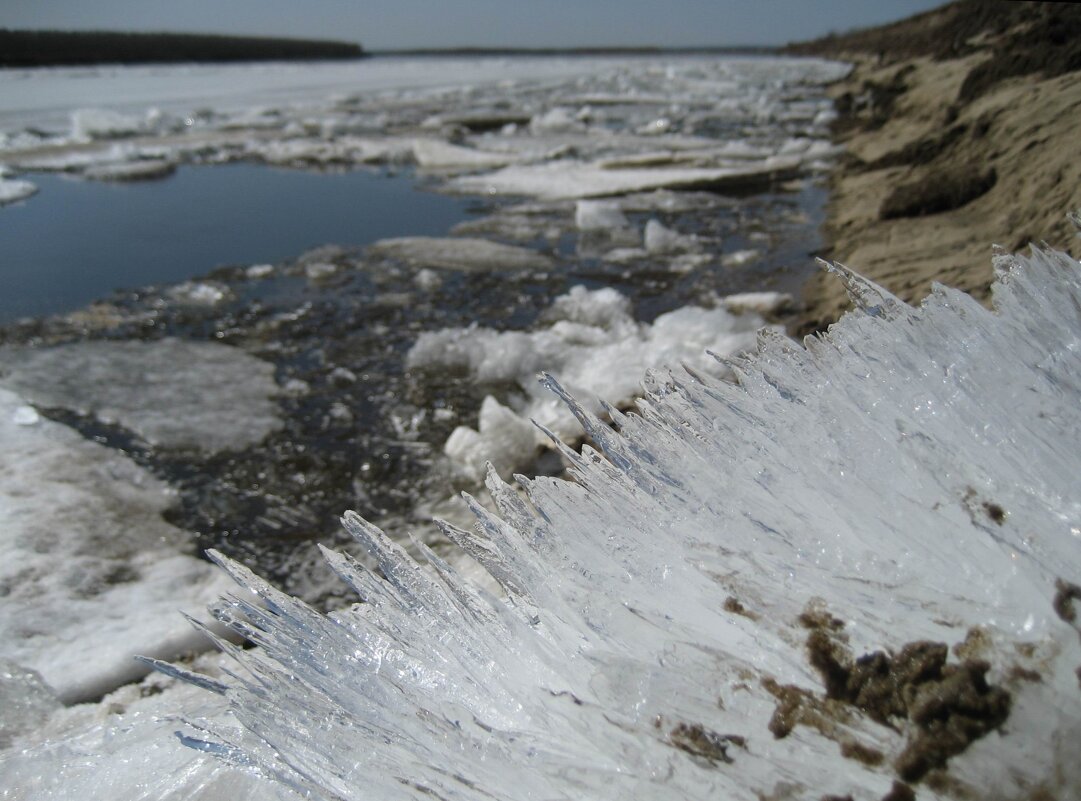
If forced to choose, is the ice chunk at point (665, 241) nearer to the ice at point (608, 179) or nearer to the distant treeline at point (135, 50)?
the ice at point (608, 179)

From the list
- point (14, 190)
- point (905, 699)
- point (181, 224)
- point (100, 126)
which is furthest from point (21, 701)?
point (100, 126)

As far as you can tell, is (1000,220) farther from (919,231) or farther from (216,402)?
(216,402)

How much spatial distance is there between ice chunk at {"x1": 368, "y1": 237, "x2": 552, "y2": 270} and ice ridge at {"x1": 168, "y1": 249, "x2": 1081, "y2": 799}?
3.16 m

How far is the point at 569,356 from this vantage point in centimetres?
270

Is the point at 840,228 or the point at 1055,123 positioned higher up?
the point at 1055,123

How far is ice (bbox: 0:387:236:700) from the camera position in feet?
4.32

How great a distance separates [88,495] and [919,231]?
3137mm

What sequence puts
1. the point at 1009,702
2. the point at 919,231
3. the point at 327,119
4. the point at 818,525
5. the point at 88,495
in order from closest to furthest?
the point at 1009,702, the point at 818,525, the point at 88,495, the point at 919,231, the point at 327,119

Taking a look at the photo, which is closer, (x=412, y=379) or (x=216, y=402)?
(x=216, y=402)

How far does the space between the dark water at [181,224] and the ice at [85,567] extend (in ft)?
5.66

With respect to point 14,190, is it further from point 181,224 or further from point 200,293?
point 200,293

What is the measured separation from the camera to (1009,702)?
56 cm

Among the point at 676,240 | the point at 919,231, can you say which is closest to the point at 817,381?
the point at 919,231

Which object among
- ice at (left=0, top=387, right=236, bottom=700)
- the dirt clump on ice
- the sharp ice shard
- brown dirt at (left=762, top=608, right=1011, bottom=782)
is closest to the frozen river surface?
ice at (left=0, top=387, right=236, bottom=700)
